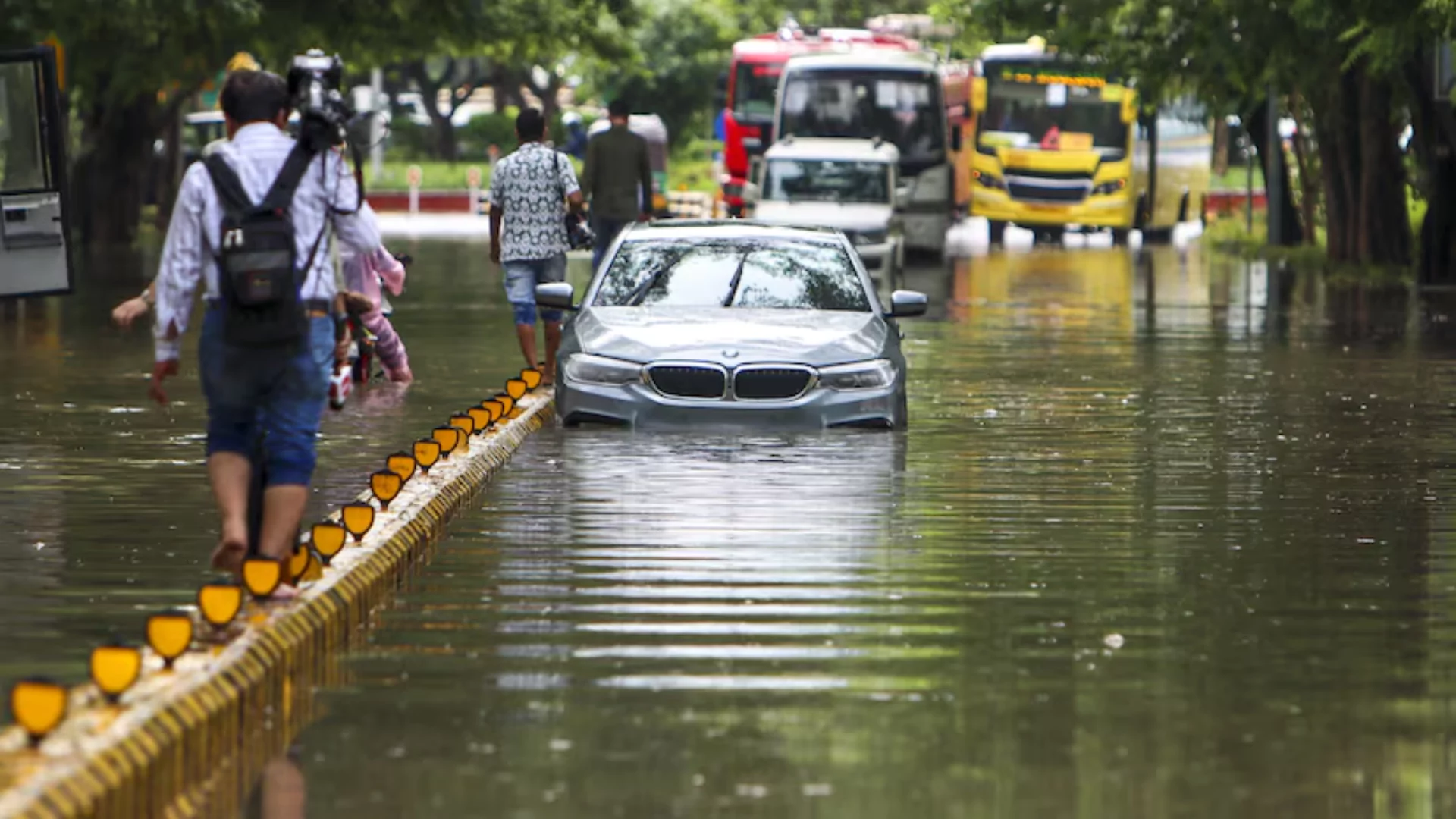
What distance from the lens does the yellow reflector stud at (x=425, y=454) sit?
1194 cm

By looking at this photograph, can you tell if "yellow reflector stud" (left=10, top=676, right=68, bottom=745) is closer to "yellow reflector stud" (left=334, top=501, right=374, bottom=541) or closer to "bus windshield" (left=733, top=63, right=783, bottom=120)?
"yellow reflector stud" (left=334, top=501, right=374, bottom=541)

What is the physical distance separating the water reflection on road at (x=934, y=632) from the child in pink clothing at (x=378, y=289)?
119 centimetres

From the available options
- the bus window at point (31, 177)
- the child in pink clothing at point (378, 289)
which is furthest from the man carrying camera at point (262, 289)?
the bus window at point (31, 177)

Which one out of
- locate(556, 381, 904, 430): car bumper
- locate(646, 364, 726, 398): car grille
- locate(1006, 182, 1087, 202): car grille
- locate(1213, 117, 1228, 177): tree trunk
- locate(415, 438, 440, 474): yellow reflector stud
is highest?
locate(415, 438, 440, 474): yellow reflector stud

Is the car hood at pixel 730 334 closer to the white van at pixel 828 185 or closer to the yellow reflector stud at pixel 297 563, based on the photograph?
the yellow reflector stud at pixel 297 563

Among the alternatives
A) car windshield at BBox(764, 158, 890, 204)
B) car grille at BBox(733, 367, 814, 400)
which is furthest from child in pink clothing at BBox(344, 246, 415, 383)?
car windshield at BBox(764, 158, 890, 204)

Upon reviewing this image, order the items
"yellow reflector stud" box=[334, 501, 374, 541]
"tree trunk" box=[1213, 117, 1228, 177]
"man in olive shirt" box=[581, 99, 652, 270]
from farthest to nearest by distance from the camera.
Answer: "tree trunk" box=[1213, 117, 1228, 177]
"man in olive shirt" box=[581, 99, 652, 270]
"yellow reflector stud" box=[334, 501, 374, 541]

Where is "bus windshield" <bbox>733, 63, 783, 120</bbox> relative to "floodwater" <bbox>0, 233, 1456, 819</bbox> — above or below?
below

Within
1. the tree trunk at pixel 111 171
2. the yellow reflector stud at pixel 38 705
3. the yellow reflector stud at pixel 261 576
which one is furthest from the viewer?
the tree trunk at pixel 111 171

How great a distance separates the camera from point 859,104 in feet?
140

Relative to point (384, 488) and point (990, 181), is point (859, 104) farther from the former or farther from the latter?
point (384, 488)

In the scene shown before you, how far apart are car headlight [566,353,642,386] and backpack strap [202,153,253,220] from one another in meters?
6.23

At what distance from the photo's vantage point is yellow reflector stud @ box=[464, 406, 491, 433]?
45.7ft

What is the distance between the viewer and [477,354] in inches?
826
